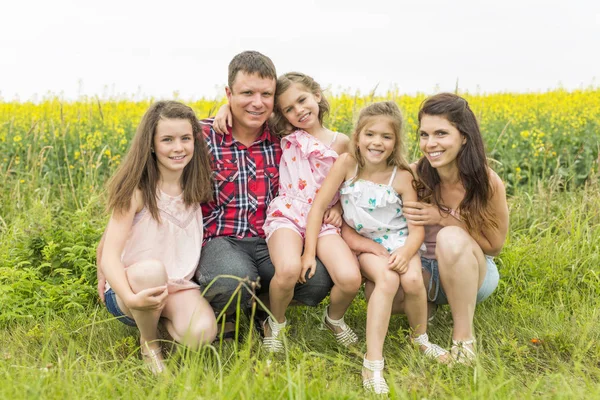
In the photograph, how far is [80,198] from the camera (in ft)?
18.0

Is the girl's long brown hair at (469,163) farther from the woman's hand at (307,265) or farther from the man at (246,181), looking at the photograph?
the man at (246,181)

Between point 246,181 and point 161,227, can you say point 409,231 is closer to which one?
point 246,181

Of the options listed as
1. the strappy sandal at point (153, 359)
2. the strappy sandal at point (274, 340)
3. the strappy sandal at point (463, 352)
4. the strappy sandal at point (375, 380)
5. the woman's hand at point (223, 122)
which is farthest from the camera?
the woman's hand at point (223, 122)

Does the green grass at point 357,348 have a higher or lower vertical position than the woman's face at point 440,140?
lower

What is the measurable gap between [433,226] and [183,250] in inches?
53.3

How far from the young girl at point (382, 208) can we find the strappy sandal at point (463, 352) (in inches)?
3.0

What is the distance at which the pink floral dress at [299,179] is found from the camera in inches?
139

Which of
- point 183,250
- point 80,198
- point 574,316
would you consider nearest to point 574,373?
point 574,316

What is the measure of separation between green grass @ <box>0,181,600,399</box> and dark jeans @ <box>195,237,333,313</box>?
266mm

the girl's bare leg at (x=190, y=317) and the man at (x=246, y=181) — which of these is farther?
the man at (x=246, y=181)

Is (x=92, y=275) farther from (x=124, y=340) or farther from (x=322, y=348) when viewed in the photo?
(x=322, y=348)

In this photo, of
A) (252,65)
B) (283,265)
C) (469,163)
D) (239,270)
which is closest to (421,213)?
(469,163)

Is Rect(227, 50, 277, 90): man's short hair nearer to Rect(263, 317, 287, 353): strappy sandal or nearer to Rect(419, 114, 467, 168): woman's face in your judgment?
Rect(419, 114, 467, 168): woman's face

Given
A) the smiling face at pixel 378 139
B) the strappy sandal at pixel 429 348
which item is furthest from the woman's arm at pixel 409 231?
the strappy sandal at pixel 429 348
